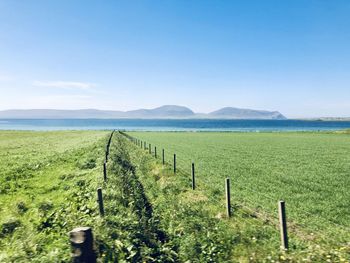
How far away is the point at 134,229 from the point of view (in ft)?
31.8

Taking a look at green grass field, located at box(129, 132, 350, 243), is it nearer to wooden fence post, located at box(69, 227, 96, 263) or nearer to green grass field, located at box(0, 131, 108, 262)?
green grass field, located at box(0, 131, 108, 262)

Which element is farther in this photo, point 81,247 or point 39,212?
point 39,212

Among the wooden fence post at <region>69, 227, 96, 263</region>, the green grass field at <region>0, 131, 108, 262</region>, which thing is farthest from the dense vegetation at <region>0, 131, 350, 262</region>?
the wooden fence post at <region>69, 227, 96, 263</region>

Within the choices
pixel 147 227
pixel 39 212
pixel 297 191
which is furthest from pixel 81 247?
pixel 297 191

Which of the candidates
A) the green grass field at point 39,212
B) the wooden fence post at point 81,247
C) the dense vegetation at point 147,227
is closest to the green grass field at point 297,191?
the dense vegetation at point 147,227

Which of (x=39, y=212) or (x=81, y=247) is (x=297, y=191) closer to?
(x=39, y=212)

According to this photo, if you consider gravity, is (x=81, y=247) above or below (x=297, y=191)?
above

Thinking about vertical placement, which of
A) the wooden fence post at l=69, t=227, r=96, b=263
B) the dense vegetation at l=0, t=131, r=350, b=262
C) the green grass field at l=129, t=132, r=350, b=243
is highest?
the wooden fence post at l=69, t=227, r=96, b=263

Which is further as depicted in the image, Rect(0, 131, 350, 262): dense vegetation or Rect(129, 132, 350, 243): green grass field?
Rect(129, 132, 350, 243): green grass field

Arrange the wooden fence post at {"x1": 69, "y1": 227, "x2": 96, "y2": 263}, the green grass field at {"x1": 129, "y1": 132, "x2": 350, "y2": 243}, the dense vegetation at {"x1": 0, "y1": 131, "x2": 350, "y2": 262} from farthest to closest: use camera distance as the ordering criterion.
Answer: the green grass field at {"x1": 129, "y1": 132, "x2": 350, "y2": 243}
the dense vegetation at {"x1": 0, "y1": 131, "x2": 350, "y2": 262}
the wooden fence post at {"x1": 69, "y1": 227, "x2": 96, "y2": 263}

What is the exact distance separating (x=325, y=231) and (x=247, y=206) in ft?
13.3

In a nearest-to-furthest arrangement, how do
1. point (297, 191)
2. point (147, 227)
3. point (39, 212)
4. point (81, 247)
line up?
point (81, 247) → point (147, 227) → point (39, 212) → point (297, 191)

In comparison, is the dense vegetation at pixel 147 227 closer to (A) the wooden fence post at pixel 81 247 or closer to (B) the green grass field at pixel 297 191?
(B) the green grass field at pixel 297 191

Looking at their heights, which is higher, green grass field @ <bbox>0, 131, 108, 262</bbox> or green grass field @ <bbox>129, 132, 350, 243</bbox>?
green grass field @ <bbox>0, 131, 108, 262</bbox>
